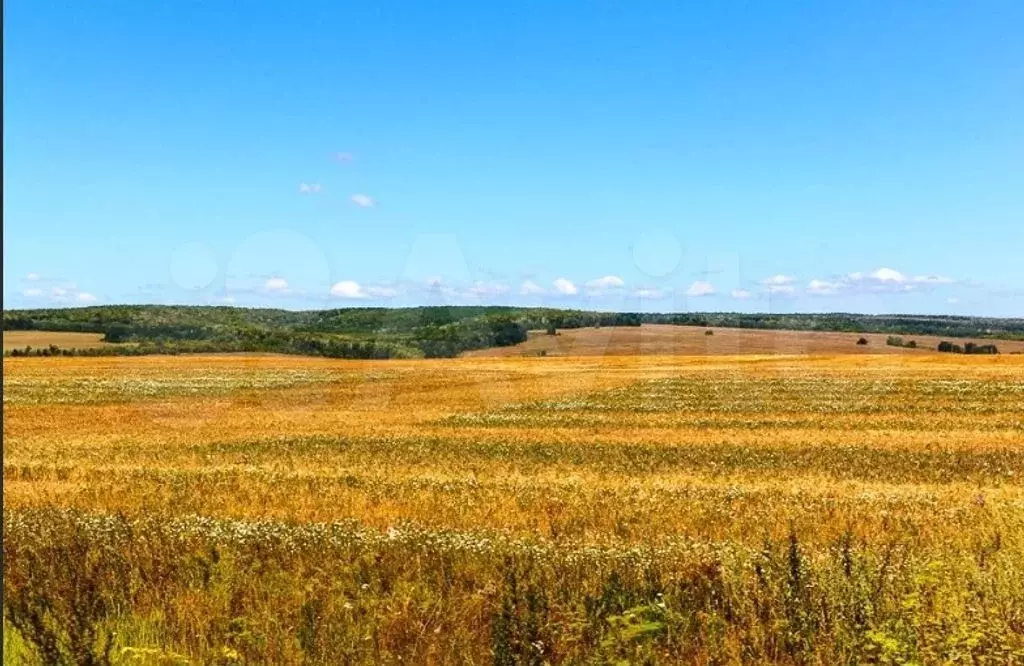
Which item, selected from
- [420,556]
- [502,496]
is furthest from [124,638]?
[502,496]

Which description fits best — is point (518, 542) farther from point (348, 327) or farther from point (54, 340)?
point (54, 340)

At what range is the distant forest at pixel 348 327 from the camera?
9262 cm

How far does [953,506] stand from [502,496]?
6.94 meters

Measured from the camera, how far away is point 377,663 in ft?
19.7

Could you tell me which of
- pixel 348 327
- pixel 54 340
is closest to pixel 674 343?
pixel 348 327

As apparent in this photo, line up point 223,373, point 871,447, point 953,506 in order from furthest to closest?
point 223,373 → point 871,447 → point 953,506

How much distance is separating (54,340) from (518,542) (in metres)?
107

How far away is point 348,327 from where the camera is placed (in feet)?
302

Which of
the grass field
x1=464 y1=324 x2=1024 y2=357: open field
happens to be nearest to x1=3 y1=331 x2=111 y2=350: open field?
x1=464 y1=324 x2=1024 y2=357: open field

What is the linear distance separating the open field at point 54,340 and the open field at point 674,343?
1755 inches

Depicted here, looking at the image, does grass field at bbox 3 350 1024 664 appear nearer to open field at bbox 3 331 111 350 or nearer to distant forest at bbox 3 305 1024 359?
distant forest at bbox 3 305 1024 359

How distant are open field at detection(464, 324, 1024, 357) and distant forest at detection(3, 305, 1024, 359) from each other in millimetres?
2279

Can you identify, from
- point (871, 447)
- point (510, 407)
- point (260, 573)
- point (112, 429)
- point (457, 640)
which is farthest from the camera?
point (510, 407)

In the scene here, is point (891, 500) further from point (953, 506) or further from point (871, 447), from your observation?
point (871, 447)
